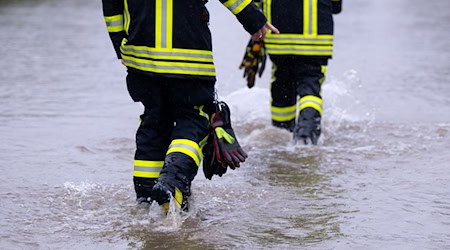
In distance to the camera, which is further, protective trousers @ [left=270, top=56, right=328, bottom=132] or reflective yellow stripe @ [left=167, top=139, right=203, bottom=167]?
protective trousers @ [left=270, top=56, right=328, bottom=132]

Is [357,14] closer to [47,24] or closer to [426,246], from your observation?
[47,24]

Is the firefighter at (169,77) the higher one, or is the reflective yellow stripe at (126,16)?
the reflective yellow stripe at (126,16)

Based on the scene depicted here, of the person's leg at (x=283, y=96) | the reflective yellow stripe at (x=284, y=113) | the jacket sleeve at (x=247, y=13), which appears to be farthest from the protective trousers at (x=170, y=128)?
the reflective yellow stripe at (x=284, y=113)

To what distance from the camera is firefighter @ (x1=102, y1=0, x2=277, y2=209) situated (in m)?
4.95

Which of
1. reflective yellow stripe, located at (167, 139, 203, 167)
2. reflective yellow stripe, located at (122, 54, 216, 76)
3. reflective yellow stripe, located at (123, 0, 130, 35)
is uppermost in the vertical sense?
reflective yellow stripe, located at (123, 0, 130, 35)

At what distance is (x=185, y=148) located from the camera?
502 centimetres

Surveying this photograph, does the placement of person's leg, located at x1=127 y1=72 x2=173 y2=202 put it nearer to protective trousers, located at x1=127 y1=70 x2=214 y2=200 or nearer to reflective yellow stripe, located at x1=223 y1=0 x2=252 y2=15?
protective trousers, located at x1=127 y1=70 x2=214 y2=200

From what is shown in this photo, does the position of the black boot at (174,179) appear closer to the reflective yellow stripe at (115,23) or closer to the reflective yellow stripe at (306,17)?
the reflective yellow stripe at (115,23)

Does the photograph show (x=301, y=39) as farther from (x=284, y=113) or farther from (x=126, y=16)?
(x=126, y=16)

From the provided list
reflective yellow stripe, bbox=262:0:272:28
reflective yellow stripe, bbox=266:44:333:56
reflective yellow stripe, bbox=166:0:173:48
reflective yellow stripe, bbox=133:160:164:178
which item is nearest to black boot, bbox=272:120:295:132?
reflective yellow stripe, bbox=266:44:333:56

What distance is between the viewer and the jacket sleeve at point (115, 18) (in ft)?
16.7

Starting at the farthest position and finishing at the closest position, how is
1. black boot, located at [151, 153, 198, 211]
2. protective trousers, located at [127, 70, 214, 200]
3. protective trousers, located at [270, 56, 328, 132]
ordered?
protective trousers, located at [270, 56, 328, 132] → protective trousers, located at [127, 70, 214, 200] → black boot, located at [151, 153, 198, 211]

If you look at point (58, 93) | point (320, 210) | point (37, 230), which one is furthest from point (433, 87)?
point (37, 230)

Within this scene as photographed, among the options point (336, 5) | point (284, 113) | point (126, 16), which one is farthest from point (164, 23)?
point (284, 113)
